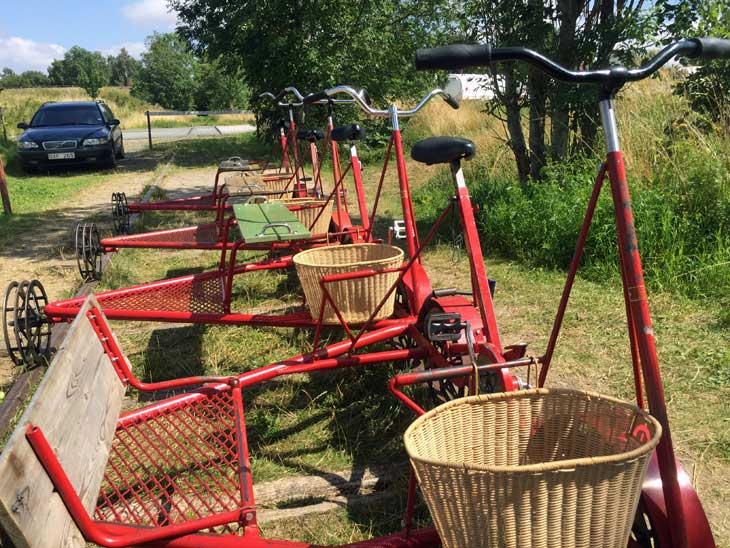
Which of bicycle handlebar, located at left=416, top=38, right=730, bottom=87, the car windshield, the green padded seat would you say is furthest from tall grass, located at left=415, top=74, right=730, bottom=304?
the car windshield

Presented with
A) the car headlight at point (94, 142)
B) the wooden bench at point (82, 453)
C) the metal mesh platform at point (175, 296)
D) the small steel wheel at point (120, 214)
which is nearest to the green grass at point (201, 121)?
the car headlight at point (94, 142)

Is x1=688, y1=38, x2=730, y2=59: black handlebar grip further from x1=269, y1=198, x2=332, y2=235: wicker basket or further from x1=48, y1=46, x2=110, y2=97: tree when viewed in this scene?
x1=48, y1=46, x2=110, y2=97: tree

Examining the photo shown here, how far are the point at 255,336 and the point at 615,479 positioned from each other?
3.38 m

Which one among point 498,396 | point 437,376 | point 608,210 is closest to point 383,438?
point 437,376

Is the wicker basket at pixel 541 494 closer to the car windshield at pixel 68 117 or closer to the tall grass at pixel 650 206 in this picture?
the tall grass at pixel 650 206

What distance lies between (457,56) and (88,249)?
4701 mm

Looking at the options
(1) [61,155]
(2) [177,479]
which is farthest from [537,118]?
(1) [61,155]

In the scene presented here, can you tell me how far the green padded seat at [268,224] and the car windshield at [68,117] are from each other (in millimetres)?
10787

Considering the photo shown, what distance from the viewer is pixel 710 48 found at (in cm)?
183

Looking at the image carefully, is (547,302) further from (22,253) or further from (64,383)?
(22,253)

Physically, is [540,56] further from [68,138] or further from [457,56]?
[68,138]

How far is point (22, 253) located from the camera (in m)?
6.97

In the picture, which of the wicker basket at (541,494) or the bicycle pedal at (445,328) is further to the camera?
the bicycle pedal at (445,328)

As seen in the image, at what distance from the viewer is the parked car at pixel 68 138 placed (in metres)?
12.8
